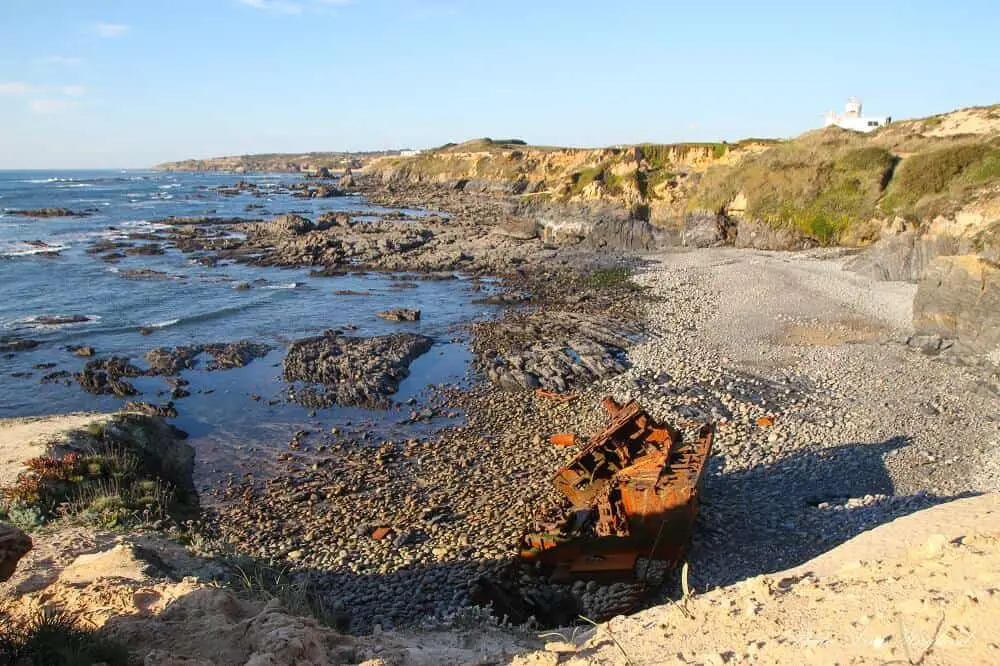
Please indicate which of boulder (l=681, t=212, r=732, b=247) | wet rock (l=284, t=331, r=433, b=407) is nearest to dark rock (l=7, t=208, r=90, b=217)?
wet rock (l=284, t=331, r=433, b=407)

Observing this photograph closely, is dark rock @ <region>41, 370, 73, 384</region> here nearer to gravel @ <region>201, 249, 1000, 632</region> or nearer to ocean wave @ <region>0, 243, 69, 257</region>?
gravel @ <region>201, 249, 1000, 632</region>

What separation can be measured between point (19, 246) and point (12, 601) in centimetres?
6461

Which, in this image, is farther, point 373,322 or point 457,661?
point 373,322

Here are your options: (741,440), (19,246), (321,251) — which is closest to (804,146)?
(321,251)

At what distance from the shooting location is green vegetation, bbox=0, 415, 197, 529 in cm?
1373

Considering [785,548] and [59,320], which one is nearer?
[785,548]

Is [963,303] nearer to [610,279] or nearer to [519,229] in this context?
[610,279]

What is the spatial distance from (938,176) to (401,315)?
38590 mm

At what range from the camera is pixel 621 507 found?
47.1 ft

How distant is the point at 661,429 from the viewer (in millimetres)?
16203

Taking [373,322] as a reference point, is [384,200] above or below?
above

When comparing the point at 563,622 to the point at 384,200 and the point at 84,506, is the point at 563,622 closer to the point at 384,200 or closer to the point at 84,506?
the point at 84,506

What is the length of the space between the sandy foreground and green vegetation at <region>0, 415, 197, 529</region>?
3.60 feet

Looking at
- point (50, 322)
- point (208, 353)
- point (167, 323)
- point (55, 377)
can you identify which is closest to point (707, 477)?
point (208, 353)
